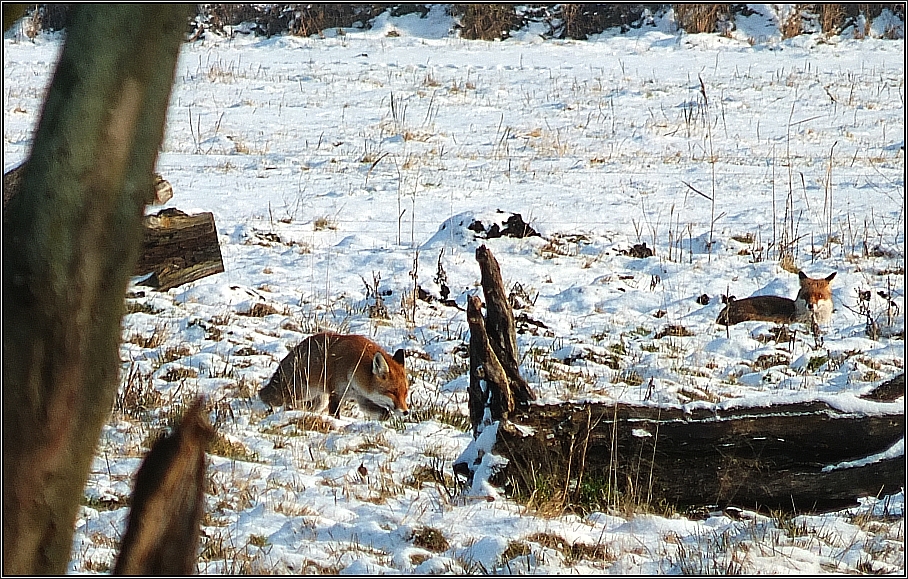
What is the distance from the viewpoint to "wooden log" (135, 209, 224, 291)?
7.43 meters

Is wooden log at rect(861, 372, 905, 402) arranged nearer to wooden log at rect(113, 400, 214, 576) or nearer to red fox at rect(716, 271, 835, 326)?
red fox at rect(716, 271, 835, 326)

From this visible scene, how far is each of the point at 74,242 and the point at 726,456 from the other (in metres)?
3.19

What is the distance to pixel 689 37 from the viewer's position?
2028 centimetres

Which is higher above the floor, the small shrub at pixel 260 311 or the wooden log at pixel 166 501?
the wooden log at pixel 166 501

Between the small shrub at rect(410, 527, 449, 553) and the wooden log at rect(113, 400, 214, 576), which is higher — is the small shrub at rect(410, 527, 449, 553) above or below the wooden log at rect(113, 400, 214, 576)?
below

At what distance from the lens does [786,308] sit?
7461mm

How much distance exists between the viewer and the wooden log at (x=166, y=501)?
1.96 m

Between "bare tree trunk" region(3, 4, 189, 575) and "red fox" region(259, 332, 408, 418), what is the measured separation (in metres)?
3.54

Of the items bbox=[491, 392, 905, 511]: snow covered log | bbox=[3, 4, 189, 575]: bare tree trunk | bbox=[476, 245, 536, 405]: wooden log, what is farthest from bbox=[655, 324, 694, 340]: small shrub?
bbox=[3, 4, 189, 575]: bare tree trunk

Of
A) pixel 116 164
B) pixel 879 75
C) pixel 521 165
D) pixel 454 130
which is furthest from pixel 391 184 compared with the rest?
pixel 879 75

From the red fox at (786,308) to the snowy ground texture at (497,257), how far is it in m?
0.13

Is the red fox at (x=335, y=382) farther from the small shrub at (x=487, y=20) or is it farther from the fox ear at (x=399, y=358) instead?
the small shrub at (x=487, y=20)

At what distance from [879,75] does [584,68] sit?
5488 mm

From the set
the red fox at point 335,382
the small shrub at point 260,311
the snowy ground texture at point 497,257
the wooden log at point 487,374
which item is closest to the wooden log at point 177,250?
the snowy ground texture at point 497,257
